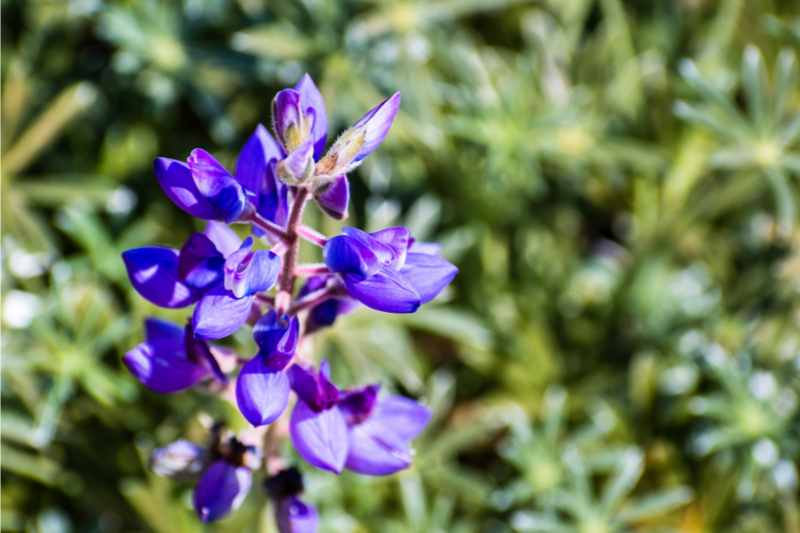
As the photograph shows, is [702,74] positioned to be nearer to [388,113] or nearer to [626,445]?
[626,445]

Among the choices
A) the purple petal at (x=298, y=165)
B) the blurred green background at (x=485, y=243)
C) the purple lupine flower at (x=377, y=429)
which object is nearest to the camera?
the purple petal at (x=298, y=165)

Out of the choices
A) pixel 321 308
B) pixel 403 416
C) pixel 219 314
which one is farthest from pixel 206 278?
pixel 403 416

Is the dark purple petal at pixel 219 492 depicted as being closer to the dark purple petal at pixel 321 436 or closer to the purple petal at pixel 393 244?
the dark purple petal at pixel 321 436

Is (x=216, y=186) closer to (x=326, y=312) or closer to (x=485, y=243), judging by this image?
(x=326, y=312)

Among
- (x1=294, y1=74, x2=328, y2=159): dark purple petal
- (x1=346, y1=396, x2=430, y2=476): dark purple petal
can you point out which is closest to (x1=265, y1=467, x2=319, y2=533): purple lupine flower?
(x1=346, y1=396, x2=430, y2=476): dark purple petal

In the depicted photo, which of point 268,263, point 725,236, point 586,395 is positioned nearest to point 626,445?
point 586,395

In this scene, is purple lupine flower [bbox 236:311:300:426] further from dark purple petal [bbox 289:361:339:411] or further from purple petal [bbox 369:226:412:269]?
purple petal [bbox 369:226:412:269]

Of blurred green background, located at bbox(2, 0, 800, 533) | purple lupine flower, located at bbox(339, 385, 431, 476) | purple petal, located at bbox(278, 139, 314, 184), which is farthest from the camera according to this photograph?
blurred green background, located at bbox(2, 0, 800, 533)

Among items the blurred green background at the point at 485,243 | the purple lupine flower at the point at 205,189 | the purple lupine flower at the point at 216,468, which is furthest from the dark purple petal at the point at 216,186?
the blurred green background at the point at 485,243
